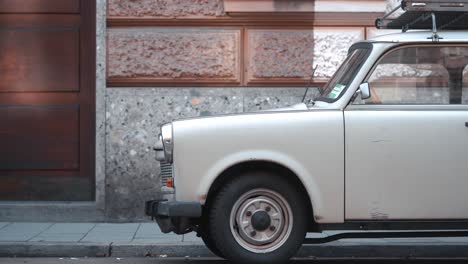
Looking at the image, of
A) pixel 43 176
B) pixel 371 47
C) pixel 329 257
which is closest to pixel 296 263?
pixel 329 257

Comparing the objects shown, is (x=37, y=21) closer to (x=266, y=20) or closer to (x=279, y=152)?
(x=266, y=20)

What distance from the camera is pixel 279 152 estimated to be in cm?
717

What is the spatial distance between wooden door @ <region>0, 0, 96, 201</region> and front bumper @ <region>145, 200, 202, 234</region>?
3.52 m

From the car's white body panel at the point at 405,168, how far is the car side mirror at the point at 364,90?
0.18m

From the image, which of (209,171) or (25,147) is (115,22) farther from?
(209,171)

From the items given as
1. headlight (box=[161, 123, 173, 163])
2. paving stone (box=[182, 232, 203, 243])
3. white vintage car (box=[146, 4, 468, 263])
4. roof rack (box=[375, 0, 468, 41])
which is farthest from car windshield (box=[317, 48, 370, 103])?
paving stone (box=[182, 232, 203, 243])

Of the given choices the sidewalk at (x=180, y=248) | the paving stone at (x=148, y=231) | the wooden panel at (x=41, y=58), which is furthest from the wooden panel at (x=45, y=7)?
the sidewalk at (x=180, y=248)

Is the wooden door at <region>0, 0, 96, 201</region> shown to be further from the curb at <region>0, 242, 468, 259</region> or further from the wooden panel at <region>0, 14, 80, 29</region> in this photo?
the curb at <region>0, 242, 468, 259</region>

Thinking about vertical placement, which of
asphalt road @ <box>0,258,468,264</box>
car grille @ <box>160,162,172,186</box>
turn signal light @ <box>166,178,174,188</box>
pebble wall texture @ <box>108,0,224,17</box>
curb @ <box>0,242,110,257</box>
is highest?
pebble wall texture @ <box>108,0,224,17</box>

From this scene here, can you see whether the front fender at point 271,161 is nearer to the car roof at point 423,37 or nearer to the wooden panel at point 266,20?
the car roof at point 423,37

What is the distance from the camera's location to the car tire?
23.6ft

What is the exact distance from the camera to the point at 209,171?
7.19m

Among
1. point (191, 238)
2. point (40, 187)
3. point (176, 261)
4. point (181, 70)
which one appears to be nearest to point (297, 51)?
point (181, 70)

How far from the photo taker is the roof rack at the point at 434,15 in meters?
7.44
